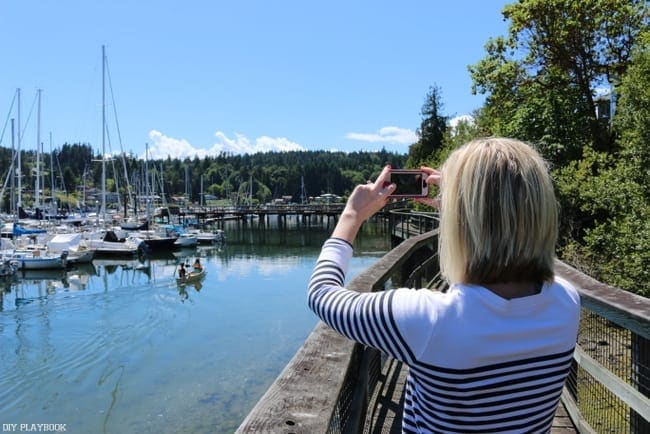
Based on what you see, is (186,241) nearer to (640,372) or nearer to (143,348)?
(143,348)

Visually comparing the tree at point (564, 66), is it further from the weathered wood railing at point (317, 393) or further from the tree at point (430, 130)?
the tree at point (430, 130)

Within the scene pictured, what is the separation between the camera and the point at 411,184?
5.73 feet

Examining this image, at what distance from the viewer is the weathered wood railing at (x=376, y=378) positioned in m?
1.34

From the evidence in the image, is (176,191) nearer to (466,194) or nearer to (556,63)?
(556,63)

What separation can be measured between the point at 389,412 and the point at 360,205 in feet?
7.70

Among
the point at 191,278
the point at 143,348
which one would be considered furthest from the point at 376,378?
the point at 191,278

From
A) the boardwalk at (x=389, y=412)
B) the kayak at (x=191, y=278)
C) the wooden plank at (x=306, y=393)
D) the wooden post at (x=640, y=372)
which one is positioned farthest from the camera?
the kayak at (x=191, y=278)

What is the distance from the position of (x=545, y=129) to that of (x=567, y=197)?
327 centimetres

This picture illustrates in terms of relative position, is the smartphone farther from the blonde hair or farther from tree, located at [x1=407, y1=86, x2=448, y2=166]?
tree, located at [x1=407, y1=86, x2=448, y2=166]

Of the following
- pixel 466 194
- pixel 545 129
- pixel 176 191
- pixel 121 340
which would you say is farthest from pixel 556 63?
pixel 176 191

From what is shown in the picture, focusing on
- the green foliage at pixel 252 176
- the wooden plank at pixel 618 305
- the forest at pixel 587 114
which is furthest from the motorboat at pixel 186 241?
the green foliage at pixel 252 176

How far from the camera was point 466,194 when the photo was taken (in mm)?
1232

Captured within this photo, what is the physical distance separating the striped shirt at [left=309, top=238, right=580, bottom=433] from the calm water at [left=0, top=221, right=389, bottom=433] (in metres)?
10.3

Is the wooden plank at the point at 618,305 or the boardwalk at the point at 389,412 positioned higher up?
the wooden plank at the point at 618,305
